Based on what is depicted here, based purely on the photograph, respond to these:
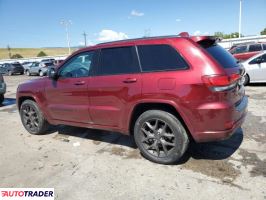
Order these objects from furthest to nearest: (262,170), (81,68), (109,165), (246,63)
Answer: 1. (246,63)
2. (81,68)
3. (109,165)
4. (262,170)

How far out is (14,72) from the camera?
105 feet

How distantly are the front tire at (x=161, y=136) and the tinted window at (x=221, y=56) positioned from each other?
1015 mm

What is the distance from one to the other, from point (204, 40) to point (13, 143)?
4309 millimetres

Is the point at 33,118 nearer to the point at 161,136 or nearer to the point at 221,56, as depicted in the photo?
the point at 161,136

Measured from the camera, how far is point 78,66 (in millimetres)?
4926

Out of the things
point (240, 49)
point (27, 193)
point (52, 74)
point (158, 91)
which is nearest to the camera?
point (27, 193)

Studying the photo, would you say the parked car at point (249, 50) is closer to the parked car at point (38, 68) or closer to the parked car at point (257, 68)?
the parked car at point (257, 68)

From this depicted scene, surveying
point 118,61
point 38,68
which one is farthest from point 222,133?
point 38,68

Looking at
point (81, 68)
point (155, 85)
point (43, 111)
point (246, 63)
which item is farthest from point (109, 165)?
point (246, 63)

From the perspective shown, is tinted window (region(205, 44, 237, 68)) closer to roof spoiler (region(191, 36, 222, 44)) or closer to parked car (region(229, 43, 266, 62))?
roof spoiler (region(191, 36, 222, 44))

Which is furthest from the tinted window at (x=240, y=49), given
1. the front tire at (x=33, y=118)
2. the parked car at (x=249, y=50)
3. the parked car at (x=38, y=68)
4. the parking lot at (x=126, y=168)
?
the parked car at (x=38, y=68)

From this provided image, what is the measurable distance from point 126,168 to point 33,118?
2900mm

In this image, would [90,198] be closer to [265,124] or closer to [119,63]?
[119,63]

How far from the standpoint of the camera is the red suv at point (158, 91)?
3496 mm
